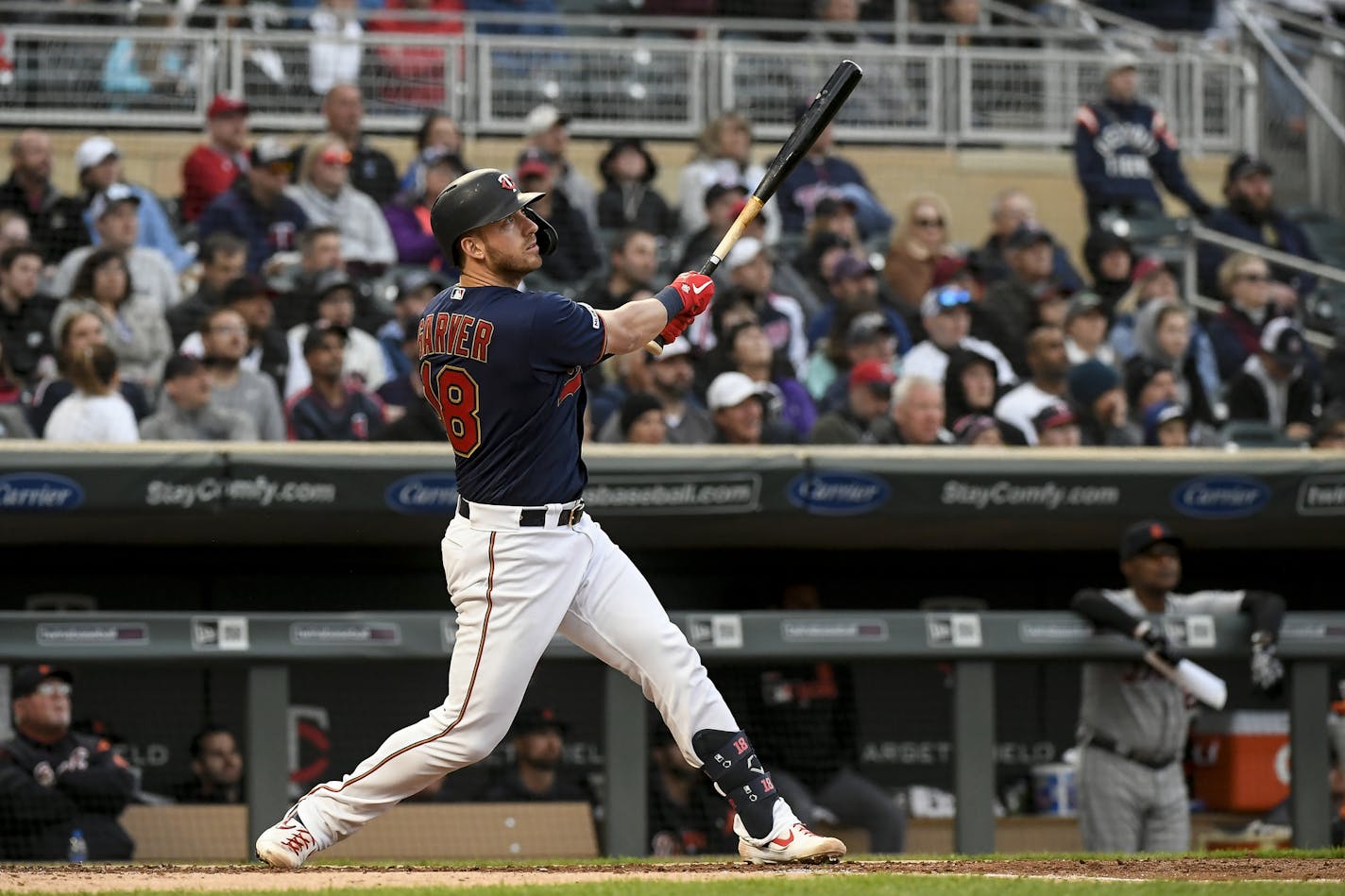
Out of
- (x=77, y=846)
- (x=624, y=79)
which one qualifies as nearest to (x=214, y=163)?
(x=624, y=79)

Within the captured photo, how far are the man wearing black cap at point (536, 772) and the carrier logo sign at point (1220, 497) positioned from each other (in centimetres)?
259

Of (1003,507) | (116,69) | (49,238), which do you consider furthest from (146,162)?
(1003,507)

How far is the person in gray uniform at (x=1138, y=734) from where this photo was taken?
7.21m

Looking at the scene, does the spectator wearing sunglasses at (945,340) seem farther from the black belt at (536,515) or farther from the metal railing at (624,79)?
the black belt at (536,515)

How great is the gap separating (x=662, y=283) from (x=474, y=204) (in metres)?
5.05

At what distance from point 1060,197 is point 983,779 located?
19.9ft

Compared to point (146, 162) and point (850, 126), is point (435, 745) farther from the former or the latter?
point (850, 126)

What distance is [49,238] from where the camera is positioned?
9.40m

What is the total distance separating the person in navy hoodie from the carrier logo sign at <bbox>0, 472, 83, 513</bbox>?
21.0 ft

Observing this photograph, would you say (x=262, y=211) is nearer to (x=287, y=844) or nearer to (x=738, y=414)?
(x=738, y=414)

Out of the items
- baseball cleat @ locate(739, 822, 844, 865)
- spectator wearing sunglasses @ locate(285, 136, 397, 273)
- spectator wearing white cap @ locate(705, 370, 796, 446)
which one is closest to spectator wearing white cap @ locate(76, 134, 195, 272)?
spectator wearing sunglasses @ locate(285, 136, 397, 273)

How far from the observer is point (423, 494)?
7.23 meters

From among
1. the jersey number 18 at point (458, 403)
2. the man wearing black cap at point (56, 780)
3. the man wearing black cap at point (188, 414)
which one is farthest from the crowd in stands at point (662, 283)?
the jersey number 18 at point (458, 403)

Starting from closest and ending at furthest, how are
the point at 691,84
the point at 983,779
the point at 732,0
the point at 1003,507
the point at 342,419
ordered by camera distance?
the point at 983,779
the point at 1003,507
the point at 342,419
the point at 691,84
the point at 732,0
